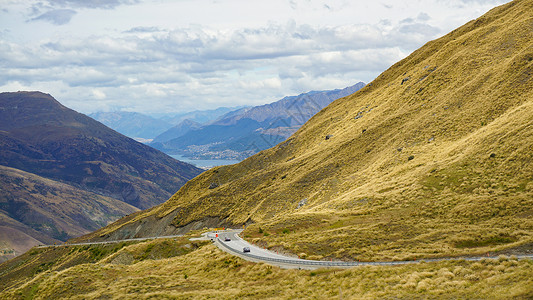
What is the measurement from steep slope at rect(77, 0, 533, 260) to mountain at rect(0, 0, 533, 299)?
334 mm

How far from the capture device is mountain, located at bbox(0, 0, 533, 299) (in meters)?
36.0

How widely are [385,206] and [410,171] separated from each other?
15912 millimetres

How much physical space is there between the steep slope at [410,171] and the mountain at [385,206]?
0.33m

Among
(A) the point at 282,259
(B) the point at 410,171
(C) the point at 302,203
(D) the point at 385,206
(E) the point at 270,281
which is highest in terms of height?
(B) the point at 410,171

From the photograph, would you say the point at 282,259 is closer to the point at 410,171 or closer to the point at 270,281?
the point at 270,281

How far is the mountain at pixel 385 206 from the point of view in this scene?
36000 mm

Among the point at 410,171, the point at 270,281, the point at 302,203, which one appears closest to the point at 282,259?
the point at 270,281

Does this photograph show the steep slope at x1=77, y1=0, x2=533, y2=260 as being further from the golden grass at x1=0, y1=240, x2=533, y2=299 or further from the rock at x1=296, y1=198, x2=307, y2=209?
the golden grass at x1=0, y1=240, x2=533, y2=299

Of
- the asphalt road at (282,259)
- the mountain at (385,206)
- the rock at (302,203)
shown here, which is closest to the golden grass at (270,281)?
the mountain at (385,206)

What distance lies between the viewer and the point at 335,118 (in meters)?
149

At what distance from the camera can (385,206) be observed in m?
61.7

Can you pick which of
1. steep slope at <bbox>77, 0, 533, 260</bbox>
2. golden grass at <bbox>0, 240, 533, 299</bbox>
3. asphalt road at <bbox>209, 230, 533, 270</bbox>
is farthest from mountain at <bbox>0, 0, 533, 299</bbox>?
asphalt road at <bbox>209, 230, 533, 270</bbox>

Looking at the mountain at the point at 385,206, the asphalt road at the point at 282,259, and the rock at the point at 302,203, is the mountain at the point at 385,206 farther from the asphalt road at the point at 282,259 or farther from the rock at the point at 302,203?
the asphalt road at the point at 282,259

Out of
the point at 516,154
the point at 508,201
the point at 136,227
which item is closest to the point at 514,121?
the point at 516,154
